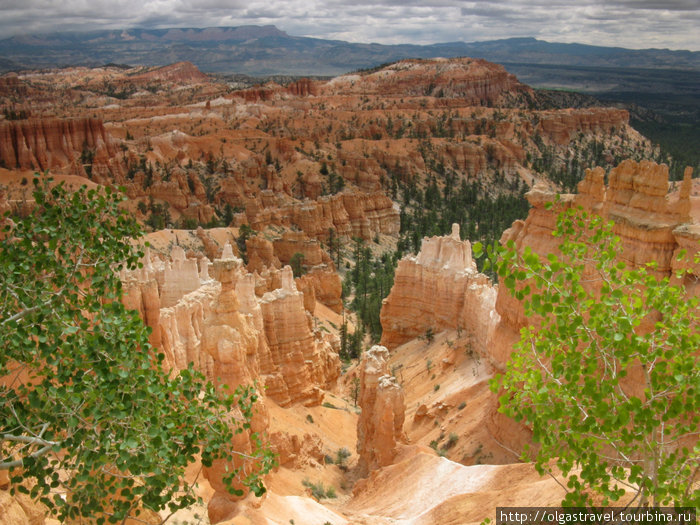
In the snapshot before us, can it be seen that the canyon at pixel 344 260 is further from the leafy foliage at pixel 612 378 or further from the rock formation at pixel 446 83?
the rock formation at pixel 446 83

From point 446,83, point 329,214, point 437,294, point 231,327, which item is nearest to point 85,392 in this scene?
point 231,327

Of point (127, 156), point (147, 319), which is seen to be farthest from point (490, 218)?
point (147, 319)

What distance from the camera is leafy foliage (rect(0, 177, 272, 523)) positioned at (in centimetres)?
568

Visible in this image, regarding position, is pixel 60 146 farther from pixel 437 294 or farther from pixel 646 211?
pixel 646 211

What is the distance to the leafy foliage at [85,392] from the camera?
18.6 ft

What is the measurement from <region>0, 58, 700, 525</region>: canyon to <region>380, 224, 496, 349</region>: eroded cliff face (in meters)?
0.09

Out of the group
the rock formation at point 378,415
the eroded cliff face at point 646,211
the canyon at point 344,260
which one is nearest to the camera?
the eroded cliff face at point 646,211

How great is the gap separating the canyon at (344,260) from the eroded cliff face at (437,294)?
9cm

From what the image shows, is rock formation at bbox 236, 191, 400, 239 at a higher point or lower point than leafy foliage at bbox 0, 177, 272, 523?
lower

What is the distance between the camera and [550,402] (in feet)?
21.2

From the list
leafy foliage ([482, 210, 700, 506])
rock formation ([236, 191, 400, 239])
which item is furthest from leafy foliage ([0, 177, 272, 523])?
rock formation ([236, 191, 400, 239])

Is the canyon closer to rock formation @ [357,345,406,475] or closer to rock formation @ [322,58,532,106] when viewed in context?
rock formation @ [357,345,406,475]

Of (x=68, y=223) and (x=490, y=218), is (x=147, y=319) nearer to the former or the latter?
(x=68, y=223)

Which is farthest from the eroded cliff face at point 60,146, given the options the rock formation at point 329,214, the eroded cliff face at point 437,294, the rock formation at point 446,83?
→ the rock formation at point 446,83
